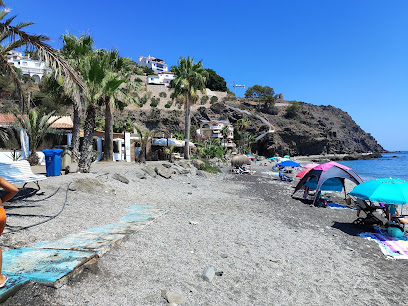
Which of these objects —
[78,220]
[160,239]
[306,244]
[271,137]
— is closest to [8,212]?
[78,220]

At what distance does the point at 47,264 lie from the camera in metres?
3.08

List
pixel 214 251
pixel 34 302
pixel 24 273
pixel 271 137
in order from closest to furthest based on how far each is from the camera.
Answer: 1. pixel 34 302
2. pixel 24 273
3. pixel 214 251
4. pixel 271 137

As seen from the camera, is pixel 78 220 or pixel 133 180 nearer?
pixel 78 220

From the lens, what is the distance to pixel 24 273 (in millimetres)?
2816

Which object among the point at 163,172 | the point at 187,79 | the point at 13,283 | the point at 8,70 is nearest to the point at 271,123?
the point at 187,79

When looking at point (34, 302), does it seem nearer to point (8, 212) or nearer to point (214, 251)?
point (214, 251)

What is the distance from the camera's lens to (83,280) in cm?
299

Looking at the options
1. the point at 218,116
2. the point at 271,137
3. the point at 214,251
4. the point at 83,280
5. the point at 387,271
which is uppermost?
the point at 218,116

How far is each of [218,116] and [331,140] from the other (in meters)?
37.7

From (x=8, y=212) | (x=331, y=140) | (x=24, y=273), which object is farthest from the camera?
(x=331, y=140)

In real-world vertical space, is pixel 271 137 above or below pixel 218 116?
below

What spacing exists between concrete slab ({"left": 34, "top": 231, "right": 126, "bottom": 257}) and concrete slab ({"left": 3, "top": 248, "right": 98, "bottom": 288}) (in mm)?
171

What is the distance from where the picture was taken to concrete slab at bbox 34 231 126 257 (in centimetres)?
371

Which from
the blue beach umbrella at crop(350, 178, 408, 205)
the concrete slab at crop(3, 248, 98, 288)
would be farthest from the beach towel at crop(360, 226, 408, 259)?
the concrete slab at crop(3, 248, 98, 288)
